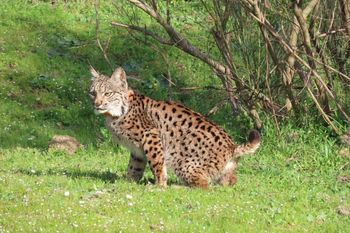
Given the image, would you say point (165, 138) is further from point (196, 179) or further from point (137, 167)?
point (196, 179)

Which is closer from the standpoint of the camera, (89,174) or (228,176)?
(228,176)

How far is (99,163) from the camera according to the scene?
15.2 m

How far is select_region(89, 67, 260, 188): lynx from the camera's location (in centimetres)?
1312

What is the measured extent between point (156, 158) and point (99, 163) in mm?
2363

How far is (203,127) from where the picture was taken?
13422mm

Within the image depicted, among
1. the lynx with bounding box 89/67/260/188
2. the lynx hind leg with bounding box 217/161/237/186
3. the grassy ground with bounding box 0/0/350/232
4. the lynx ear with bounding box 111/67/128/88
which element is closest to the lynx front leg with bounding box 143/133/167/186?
the lynx with bounding box 89/67/260/188

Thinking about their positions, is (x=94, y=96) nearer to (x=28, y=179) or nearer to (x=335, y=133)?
(x=28, y=179)

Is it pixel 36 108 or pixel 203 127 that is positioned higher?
pixel 203 127

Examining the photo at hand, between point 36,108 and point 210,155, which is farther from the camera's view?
point 36,108

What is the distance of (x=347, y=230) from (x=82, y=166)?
17.0ft

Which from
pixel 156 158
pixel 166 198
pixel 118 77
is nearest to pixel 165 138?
pixel 156 158

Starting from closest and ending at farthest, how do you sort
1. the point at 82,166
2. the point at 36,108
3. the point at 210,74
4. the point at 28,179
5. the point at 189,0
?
the point at 28,179
the point at 82,166
the point at 36,108
the point at 210,74
the point at 189,0

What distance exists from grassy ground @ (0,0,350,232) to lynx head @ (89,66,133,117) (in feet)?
3.53

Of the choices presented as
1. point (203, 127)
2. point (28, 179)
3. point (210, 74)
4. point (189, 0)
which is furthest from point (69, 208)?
point (189, 0)
